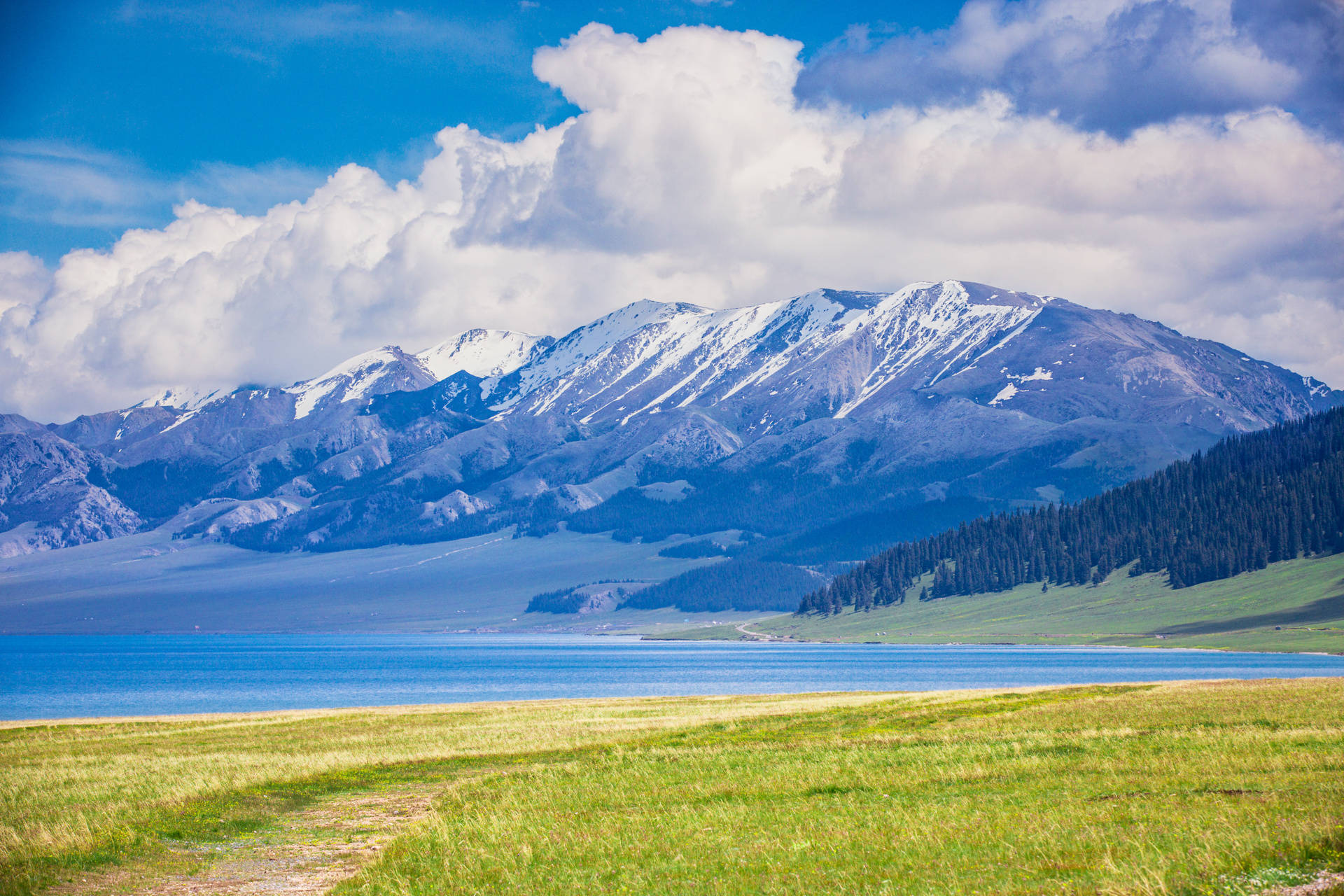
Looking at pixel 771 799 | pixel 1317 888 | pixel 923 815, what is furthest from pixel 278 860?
pixel 1317 888

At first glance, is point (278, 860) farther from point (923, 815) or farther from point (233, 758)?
point (233, 758)

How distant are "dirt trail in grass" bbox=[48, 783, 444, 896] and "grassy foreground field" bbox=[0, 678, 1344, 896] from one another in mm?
252

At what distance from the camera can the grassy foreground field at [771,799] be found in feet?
70.6

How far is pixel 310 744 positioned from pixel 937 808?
3578cm

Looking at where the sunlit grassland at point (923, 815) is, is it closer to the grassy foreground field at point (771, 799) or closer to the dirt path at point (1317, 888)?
the grassy foreground field at point (771, 799)

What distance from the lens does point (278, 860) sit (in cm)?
2712

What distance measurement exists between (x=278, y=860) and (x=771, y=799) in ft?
41.1

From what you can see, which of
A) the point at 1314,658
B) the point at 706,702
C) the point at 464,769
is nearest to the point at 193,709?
the point at 706,702

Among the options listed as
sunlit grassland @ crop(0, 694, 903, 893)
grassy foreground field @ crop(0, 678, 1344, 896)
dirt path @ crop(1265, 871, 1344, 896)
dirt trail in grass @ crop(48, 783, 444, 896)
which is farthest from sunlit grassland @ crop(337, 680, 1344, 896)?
sunlit grassland @ crop(0, 694, 903, 893)

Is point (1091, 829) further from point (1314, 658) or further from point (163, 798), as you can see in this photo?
point (1314, 658)

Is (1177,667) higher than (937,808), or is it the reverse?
(937,808)

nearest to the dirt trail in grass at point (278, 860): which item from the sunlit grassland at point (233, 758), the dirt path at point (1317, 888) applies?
the sunlit grassland at point (233, 758)

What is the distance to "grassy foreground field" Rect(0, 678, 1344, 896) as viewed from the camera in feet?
70.6

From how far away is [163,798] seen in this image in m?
36.8
